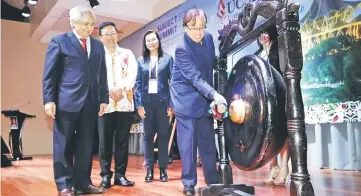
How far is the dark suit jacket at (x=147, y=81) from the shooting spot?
288 cm

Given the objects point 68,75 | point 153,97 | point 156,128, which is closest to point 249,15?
point 68,75

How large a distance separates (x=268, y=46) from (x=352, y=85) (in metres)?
1.09

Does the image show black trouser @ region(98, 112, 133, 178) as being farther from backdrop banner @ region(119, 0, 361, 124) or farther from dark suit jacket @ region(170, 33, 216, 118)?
backdrop banner @ region(119, 0, 361, 124)

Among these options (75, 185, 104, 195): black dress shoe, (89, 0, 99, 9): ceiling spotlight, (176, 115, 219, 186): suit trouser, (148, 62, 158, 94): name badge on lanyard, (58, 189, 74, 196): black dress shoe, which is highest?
(89, 0, 99, 9): ceiling spotlight

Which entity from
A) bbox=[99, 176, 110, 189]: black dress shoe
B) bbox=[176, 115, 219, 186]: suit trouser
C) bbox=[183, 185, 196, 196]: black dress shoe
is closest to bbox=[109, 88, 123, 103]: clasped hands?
bbox=[99, 176, 110, 189]: black dress shoe

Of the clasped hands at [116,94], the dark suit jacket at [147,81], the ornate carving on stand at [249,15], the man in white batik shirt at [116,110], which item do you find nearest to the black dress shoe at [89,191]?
the man in white batik shirt at [116,110]

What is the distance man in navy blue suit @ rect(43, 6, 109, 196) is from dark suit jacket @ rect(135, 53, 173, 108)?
0.66 m

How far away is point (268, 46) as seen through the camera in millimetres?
2434

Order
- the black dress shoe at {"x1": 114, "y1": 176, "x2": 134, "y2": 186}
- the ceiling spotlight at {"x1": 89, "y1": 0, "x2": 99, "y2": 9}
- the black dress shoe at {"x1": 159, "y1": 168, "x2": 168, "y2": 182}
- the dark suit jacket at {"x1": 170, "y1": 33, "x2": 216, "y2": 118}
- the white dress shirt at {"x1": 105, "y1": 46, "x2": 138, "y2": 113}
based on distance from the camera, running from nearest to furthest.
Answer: the dark suit jacket at {"x1": 170, "y1": 33, "x2": 216, "y2": 118} → the black dress shoe at {"x1": 114, "y1": 176, "x2": 134, "y2": 186} → the white dress shirt at {"x1": 105, "y1": 46, "x2": 138, "y2": 113} → the black dress shoe at {"x1": 159, "y1": 168, "x2": 168, "y2": 182} → the ceiling spotlight at {"x1": 89, "y1": 0, "x2": 99, "y2": 9}

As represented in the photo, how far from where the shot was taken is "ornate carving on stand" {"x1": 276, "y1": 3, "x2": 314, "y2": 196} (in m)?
1.26

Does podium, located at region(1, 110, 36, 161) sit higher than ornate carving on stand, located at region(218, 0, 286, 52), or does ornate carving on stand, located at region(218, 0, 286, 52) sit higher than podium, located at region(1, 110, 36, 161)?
ornate carving on stand, located at region(218, 0, 286, 52)

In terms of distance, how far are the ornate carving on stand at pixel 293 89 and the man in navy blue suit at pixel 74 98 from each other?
126 centimetres

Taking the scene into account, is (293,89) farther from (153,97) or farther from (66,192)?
(153,97)

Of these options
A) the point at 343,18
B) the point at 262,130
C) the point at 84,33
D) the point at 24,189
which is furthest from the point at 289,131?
the point at 343,18
